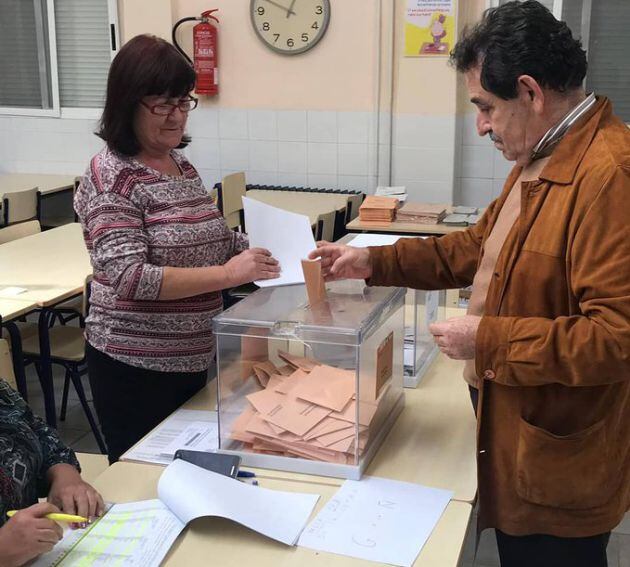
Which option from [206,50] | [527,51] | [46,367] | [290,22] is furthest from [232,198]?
[527,51]

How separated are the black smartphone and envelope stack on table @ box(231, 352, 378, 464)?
0.09 m

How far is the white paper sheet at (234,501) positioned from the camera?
1473 millimetres

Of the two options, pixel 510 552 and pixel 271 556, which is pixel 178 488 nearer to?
pixel 271 556

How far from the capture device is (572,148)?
58.9 inches

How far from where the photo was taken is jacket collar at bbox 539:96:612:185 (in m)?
1.48

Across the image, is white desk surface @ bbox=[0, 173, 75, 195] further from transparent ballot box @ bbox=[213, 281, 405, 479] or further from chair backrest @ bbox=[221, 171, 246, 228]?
transparent ballot box @ bbox=[213, 281, 405, 479]

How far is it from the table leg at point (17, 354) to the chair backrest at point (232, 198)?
2.09 m

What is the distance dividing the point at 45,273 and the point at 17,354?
504 millimetres

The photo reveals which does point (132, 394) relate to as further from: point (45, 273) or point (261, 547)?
point (45, 273)

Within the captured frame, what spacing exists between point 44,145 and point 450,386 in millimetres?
5439

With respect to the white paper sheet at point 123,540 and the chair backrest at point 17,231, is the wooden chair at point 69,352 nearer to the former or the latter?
the chair backrest at point 17,231

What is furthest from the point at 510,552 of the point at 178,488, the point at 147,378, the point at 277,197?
the point at 277,197

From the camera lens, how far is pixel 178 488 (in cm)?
154

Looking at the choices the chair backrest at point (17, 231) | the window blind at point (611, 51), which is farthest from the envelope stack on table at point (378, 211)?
the chair backrest at point (17, 231)
